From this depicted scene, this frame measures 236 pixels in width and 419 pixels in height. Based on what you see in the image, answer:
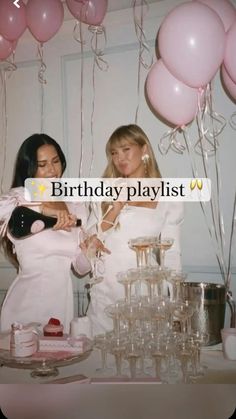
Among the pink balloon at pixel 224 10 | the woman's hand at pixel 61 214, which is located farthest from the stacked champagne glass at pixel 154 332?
the pink balloon at pixel 224 10

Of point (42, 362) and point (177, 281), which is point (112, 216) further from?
point (42, 362)

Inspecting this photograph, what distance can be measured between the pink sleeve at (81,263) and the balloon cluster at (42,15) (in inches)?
38.2

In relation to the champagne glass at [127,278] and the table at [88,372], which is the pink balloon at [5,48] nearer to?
the champagne glass at [127,278]

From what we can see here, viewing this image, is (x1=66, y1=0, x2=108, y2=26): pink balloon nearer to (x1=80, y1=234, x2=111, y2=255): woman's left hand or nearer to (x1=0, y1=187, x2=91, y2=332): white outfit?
(x1=0, y1=187, x2=91, y2=332): white outfit

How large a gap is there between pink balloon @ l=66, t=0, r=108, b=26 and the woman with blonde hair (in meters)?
0.49

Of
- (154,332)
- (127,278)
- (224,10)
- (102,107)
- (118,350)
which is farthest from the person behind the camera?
(102,107)

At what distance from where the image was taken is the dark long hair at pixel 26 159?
2004 mm

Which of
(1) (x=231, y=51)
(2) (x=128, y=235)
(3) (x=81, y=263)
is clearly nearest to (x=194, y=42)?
(1) (x=231, y=51)

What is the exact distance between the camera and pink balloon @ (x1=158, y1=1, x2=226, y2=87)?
1636 mm

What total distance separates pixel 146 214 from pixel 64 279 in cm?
47

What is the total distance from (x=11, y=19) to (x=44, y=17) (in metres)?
0.14

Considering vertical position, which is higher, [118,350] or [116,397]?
[118,350]

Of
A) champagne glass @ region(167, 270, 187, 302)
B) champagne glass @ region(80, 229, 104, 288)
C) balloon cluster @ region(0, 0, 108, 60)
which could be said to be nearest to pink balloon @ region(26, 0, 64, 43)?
balloon cluster @ region(0, 0, 108, 60)

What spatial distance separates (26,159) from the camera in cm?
201
